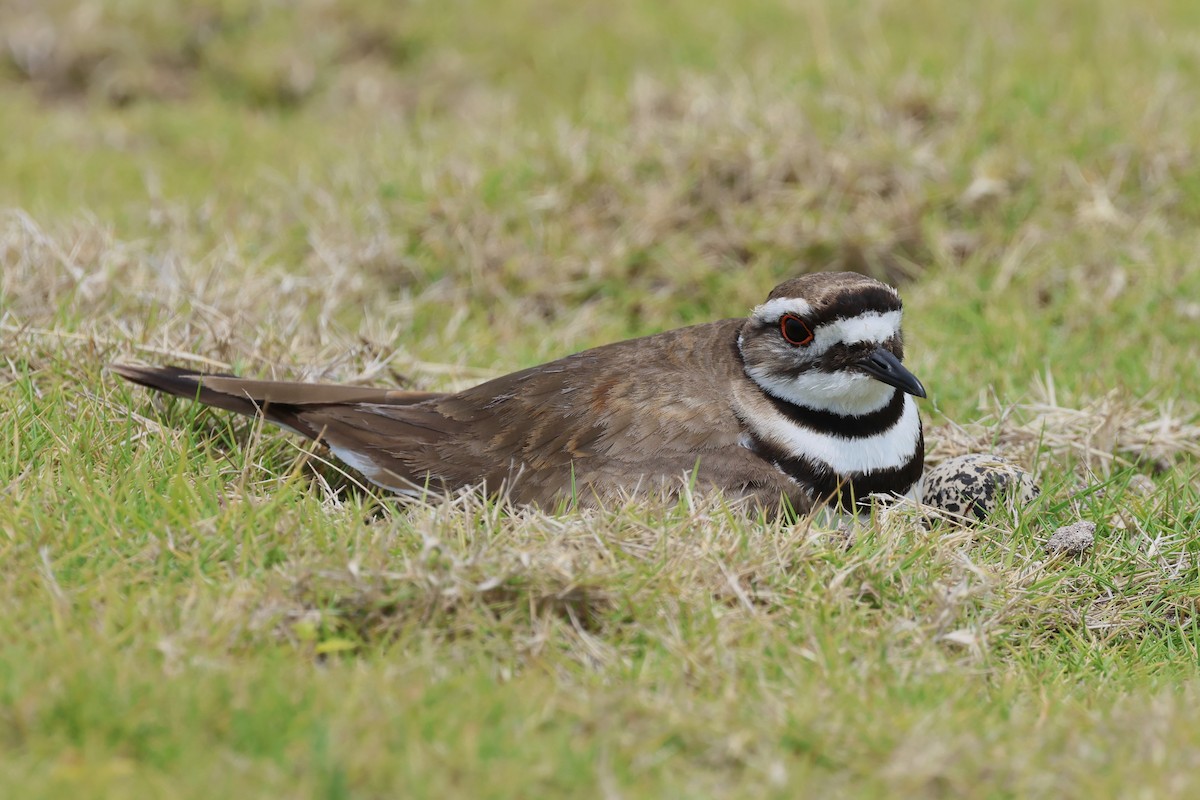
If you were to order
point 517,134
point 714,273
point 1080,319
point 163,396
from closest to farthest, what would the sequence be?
point 163,396, point 1080,319, point 714,273, point 517,134

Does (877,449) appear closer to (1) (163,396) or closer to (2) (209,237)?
(1) (163,396)

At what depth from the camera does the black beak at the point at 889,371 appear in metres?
4.34

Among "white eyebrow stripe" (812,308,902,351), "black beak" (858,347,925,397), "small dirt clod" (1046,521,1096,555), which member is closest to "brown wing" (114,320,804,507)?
"white eyebrow stripe" (812,308,902,351)

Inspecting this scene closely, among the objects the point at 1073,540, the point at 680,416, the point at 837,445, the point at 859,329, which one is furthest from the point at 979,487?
the point at 680,416

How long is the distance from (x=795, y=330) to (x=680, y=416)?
0.47m

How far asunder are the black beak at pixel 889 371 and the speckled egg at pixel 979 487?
0.41 meters

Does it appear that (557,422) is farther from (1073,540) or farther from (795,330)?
(1073,540)

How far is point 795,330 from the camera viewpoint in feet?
15.0

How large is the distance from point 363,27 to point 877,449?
6.23 m

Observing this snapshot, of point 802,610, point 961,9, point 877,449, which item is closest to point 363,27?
point 961,9

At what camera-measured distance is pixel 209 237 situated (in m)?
6.96

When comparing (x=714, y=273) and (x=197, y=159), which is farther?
(x=197, y=159)

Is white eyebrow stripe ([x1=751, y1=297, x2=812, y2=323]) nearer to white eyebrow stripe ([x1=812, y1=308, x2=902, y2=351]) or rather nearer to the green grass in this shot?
white eyebrow stripe ([x1=812, y1=308, x2=902, y2=351])

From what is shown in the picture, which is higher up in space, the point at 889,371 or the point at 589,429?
the point at 889,371
